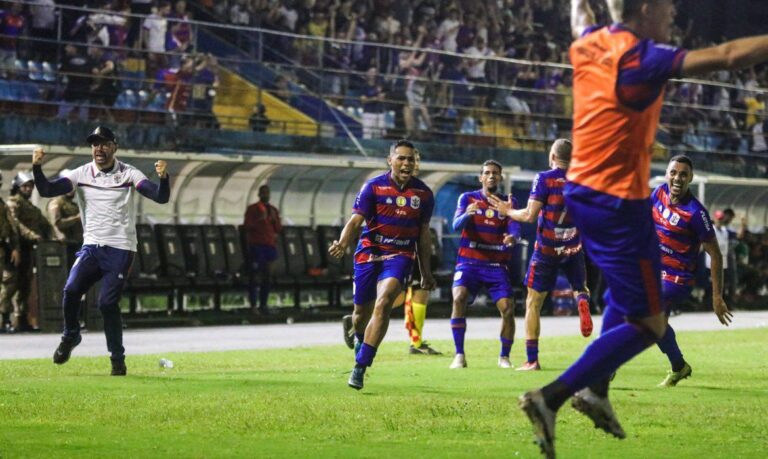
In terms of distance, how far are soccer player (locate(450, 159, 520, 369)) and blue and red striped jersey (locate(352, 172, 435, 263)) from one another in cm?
282

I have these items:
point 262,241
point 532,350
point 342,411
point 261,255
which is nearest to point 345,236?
point 342,411

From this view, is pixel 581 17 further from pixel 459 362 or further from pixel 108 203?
pixel 459 362

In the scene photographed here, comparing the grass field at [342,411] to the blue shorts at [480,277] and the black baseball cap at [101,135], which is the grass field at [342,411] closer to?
the blue shorts at [480,277]

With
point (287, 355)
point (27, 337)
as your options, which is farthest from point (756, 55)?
point (27, 337)

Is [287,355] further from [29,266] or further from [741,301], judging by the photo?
[741,301]

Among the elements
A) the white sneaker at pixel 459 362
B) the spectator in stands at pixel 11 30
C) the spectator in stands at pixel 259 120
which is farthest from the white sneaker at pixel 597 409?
the spectator in stands at pixel 259 120

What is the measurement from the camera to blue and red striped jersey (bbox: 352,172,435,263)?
14.5 metres

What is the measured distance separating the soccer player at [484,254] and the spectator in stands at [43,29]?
1157cm

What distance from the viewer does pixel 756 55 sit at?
7535mm

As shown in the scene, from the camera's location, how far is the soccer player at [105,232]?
1542cm

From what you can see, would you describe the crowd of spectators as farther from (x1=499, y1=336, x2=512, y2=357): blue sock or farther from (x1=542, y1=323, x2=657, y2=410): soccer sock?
(x1=542, y1=323, x2=657, y2=410): soccer sock

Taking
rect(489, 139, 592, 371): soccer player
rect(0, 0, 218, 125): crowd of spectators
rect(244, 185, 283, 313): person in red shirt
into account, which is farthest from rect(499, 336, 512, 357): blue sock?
rect(0, 0, 218, 125): crowd of spectators

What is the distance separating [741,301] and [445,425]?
88.1 feet

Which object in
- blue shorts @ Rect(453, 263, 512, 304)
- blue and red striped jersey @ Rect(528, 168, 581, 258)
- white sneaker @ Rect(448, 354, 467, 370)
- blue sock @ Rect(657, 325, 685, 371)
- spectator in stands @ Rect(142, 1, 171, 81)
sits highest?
spectator in stands @ Rect(142, 1, 171, 81)
